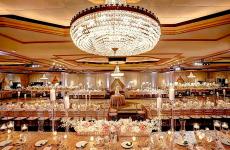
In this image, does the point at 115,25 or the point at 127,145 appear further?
the point at 127,145

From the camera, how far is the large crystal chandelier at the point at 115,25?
2.07 m

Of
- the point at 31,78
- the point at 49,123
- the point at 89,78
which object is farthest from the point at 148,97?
the point at 31,78

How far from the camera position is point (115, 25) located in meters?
2.18

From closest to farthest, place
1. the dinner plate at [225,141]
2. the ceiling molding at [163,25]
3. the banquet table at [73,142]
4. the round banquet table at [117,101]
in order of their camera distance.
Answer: the banquet table at [73,142]
the dinner plate at [225,141]
the ceiling molding at [163,25]
the round banquet table at [117,101]

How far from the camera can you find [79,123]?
533 centimetres

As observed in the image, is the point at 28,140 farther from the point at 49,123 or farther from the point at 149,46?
the point at 49,123

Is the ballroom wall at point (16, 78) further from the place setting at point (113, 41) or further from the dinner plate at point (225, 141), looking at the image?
the dinner plate at point (225, 141)

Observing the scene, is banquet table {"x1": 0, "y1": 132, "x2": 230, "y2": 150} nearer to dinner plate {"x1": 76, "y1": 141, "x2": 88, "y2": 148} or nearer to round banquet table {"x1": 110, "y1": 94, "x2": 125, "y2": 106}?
dinner plate {"x1": 76, "y1": 141, "x2": 88, "y2": 148}

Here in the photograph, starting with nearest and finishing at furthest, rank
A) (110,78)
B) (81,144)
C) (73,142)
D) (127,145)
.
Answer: (127,145) < (81,144) < (73,142) < (110,78)

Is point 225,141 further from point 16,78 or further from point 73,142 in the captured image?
point 16,78

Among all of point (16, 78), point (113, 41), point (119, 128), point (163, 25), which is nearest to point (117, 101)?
point (119, 128)

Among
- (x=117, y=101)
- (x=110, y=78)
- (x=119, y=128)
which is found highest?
(x=110, y=78)

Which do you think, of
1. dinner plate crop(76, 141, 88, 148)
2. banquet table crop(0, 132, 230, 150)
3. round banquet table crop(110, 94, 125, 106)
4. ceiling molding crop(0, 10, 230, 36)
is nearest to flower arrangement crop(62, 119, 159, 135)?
banquet table crop(0, 132, 230, 150)

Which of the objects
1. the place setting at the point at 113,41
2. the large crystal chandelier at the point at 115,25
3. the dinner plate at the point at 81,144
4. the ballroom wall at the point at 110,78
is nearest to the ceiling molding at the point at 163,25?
the place setting at the point at 113,41
